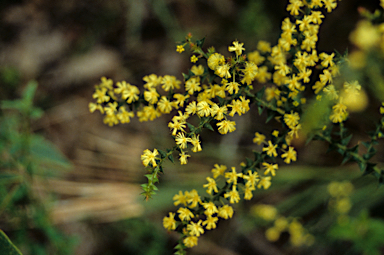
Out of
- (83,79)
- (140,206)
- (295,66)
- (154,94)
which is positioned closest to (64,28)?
(83,79)

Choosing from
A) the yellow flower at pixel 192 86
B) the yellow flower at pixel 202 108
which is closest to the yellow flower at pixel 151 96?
the yellow flower at pixel 192 86

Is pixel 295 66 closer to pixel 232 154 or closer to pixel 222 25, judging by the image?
pixel 232 154

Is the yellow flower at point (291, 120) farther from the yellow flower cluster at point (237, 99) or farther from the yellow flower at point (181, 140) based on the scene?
the yellow flower at point (181, 140)

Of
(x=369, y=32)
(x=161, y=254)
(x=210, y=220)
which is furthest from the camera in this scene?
(x=161, y=254)

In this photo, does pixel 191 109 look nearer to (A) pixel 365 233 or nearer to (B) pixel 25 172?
(B) pixel 25 172

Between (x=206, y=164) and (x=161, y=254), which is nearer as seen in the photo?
(x=161, y=254)

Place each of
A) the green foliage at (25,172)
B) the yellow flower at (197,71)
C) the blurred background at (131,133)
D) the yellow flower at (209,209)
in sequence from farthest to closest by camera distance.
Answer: the blurred background at (131,133) → the green foliage at (25,172) → the yellow flower at (197,71) → the yellow flower at (209,209)
